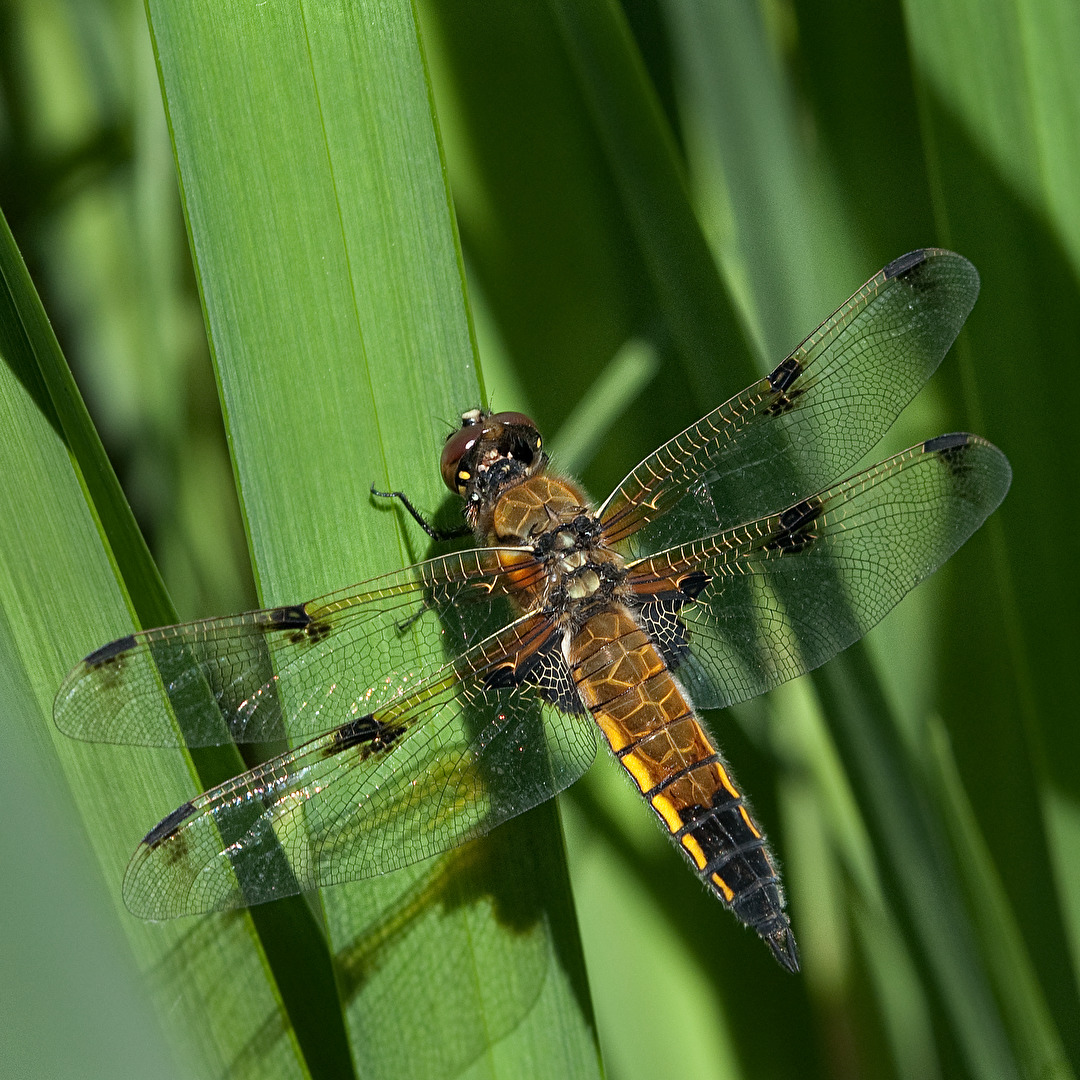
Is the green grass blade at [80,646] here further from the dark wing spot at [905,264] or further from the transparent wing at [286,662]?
the dark wing spot at [905,264]

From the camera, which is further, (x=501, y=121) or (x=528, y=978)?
(x=501, y=121)

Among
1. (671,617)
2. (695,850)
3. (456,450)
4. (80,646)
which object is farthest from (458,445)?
(695,850)

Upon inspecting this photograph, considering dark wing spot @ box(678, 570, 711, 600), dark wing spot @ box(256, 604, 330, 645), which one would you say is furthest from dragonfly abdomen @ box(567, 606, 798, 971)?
dark wing spot @ box(256, 604, 330, 645)

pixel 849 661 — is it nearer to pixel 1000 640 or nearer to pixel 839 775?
pixel 839 775

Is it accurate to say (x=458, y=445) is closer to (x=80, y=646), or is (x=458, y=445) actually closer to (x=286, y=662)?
(x=286, y=662)

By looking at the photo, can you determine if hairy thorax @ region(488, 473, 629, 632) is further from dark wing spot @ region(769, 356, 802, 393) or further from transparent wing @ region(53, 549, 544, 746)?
dark wing spot @ region(769, 356, 802, 393)

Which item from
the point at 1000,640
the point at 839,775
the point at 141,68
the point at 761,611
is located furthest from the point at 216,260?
the point at 1000,640
